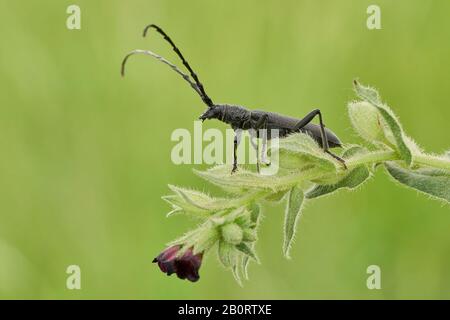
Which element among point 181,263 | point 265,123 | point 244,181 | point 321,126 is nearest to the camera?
point 181,263

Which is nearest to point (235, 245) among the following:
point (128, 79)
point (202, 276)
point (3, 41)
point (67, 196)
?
point (202, 276)

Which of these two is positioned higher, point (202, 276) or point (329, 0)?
point (329, 0)

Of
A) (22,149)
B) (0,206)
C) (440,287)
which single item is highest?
(22,149)

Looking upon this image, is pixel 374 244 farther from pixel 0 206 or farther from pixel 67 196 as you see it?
pixel 0 206

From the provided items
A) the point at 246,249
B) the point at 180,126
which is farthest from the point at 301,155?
the point at 180,126

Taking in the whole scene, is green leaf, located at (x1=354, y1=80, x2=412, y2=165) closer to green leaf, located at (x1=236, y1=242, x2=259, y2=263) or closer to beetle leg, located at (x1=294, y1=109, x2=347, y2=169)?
beetle leg, located at (x1=294, y1=109, x2=347, y2=169)

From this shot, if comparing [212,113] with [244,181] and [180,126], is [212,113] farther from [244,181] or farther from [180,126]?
[180,126]
